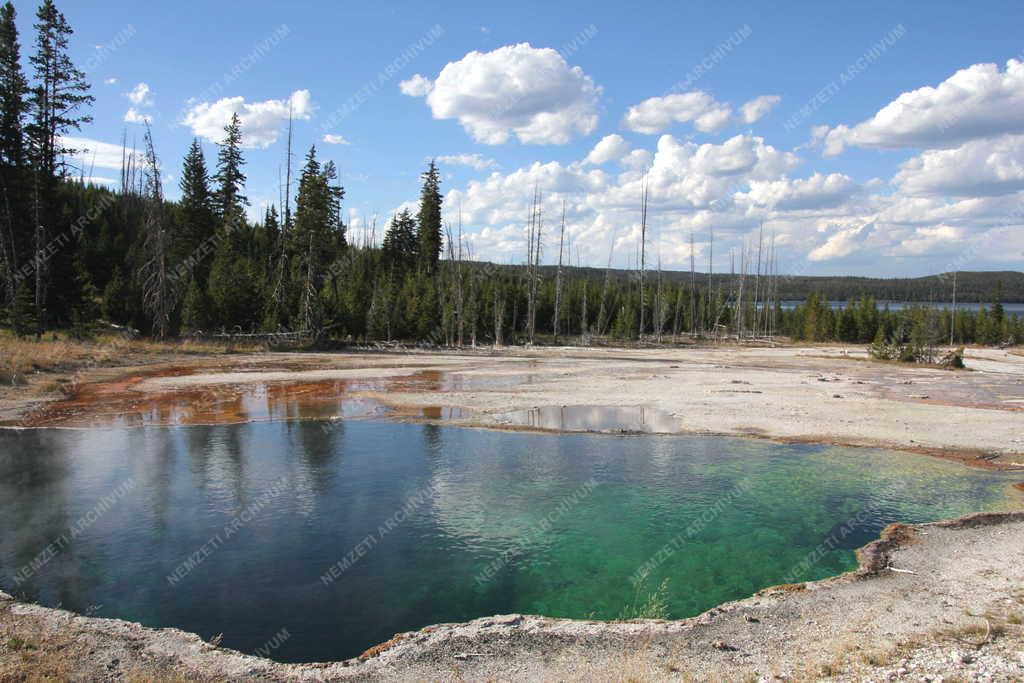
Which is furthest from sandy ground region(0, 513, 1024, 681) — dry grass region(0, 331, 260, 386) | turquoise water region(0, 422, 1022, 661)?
dry grass region(0, 331, 260, 386)

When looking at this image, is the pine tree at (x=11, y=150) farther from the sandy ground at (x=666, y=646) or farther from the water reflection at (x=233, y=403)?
the sandy ground at (x=666, y=646)

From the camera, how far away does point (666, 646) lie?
7.58 meters

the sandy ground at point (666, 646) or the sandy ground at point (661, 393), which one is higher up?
the sandy ground at point (661, 393)

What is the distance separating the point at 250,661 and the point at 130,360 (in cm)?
3256

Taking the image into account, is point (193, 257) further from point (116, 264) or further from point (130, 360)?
point (130, 360)

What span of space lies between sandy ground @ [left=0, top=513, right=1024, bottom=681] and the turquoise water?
0.72m

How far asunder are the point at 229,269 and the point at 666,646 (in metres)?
49.5

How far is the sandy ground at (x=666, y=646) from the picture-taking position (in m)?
6.81

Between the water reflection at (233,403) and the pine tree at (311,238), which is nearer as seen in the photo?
the water reflection at (233,403)

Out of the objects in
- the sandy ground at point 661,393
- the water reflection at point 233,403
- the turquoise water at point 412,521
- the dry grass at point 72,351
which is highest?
the dry grass at point 72,351

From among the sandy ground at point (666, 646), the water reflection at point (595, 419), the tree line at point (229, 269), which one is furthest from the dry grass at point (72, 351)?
the sandy ground at point (666, 646)

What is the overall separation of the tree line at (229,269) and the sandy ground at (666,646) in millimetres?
33720

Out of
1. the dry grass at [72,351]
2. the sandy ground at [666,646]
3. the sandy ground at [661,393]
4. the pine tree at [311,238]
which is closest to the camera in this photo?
the sandy ground at [666,646]

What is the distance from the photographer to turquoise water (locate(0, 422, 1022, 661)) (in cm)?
917
